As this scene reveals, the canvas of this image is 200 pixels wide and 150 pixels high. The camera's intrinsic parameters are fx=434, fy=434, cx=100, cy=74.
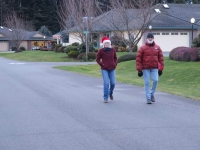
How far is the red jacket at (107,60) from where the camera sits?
11.7 metres

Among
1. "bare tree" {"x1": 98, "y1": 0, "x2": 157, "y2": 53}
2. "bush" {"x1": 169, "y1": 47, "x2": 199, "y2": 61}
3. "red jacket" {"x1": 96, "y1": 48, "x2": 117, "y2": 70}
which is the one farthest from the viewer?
"bare tree" {"x1": 98, "y1": 0, "x2": 157, "y2": 53}

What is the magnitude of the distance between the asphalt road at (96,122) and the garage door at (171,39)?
33.1 meters

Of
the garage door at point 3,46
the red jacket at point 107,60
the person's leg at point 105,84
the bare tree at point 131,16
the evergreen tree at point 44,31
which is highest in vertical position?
the evergreen tree at point 44,31

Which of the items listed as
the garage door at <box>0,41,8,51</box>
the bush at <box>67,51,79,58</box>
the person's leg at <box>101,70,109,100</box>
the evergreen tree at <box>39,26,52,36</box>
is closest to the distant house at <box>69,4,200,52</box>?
the bush at <box>67,51,79,58</box>

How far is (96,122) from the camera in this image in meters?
8.86

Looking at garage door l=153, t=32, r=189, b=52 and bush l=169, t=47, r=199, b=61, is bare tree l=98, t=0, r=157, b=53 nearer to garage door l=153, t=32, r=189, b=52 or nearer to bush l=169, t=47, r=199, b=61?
bush l=169, t=47, r=199, b=61

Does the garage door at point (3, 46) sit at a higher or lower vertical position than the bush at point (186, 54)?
higher

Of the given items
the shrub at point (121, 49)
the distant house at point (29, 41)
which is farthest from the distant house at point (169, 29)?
the distant house at point (29, 41)

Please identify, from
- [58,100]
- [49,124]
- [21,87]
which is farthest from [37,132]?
[21,87]

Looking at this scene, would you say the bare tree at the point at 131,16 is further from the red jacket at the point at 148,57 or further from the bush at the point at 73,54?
the red jacket at the point at 148,57

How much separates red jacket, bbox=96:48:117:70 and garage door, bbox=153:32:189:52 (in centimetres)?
3475

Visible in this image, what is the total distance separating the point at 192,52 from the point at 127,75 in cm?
394

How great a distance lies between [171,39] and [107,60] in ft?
118

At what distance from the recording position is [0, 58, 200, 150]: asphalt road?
23.2 feet
